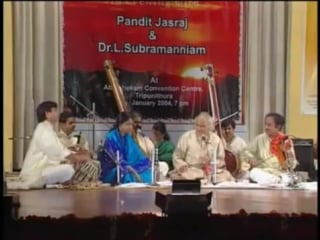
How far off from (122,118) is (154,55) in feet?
0.64

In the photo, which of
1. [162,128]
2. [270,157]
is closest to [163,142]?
[162,128]

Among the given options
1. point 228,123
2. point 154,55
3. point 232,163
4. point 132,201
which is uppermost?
point 154,55

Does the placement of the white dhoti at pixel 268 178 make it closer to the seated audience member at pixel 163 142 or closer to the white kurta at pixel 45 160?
the seated audience member at pixel 163 142

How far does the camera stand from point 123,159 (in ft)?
7.07

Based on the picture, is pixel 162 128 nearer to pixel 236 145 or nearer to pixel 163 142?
pixel 163 142

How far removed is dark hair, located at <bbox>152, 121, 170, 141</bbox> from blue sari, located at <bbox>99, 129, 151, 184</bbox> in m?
0.08

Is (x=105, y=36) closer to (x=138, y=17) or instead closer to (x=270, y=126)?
(x=138, y=17)

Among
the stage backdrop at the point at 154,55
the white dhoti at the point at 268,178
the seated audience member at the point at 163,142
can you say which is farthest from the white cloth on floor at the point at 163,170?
the white dhoti at the point at 268,178

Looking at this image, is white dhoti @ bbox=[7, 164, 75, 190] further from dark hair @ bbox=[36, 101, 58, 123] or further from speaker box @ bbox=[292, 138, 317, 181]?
speaker box @ bbox=[292, 138, 317, 181]

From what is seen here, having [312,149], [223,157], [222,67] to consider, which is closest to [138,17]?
[222,67]

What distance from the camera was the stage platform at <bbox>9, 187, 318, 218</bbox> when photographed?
2.09m

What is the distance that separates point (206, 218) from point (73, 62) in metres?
0.55

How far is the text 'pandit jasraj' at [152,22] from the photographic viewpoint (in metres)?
2.11

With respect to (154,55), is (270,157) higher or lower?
lower
